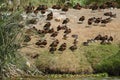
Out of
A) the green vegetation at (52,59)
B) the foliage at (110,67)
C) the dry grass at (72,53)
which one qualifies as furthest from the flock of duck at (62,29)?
the foliage at (110,67)

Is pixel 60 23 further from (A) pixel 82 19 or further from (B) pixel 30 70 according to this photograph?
(B) pixel 30 70

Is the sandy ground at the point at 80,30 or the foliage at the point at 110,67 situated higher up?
the sandy ground at the point at 80,30

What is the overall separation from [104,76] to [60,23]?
375cm

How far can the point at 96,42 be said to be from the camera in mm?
16516

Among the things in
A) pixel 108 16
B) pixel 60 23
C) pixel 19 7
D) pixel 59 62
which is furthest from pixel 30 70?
pixel 108 16

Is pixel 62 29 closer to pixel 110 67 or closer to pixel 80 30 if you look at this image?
pixel 80 30

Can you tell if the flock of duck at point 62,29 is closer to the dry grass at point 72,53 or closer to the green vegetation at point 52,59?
the dry grass at point 72,53

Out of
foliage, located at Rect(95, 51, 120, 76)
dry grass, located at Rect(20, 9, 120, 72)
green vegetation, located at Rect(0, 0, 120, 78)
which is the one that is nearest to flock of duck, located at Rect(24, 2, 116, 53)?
dry grass, located at Rect(20, 9, 120, 72)

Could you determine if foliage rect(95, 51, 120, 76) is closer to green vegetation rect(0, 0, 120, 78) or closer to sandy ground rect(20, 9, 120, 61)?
green vegetation rect(0, 0, 120, 78)

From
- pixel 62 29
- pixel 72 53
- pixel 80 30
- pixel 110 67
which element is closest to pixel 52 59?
pixel 72 53

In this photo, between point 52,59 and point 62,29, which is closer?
point 52,59

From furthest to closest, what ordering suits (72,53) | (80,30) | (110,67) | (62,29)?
(80,30)
(62,29)
(72,53)
(110,67)

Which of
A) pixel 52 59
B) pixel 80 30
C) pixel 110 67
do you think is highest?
pixel 80 30

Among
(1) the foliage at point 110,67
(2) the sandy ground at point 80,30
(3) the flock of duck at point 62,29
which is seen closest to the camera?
(1) the foliage at point 110,67
